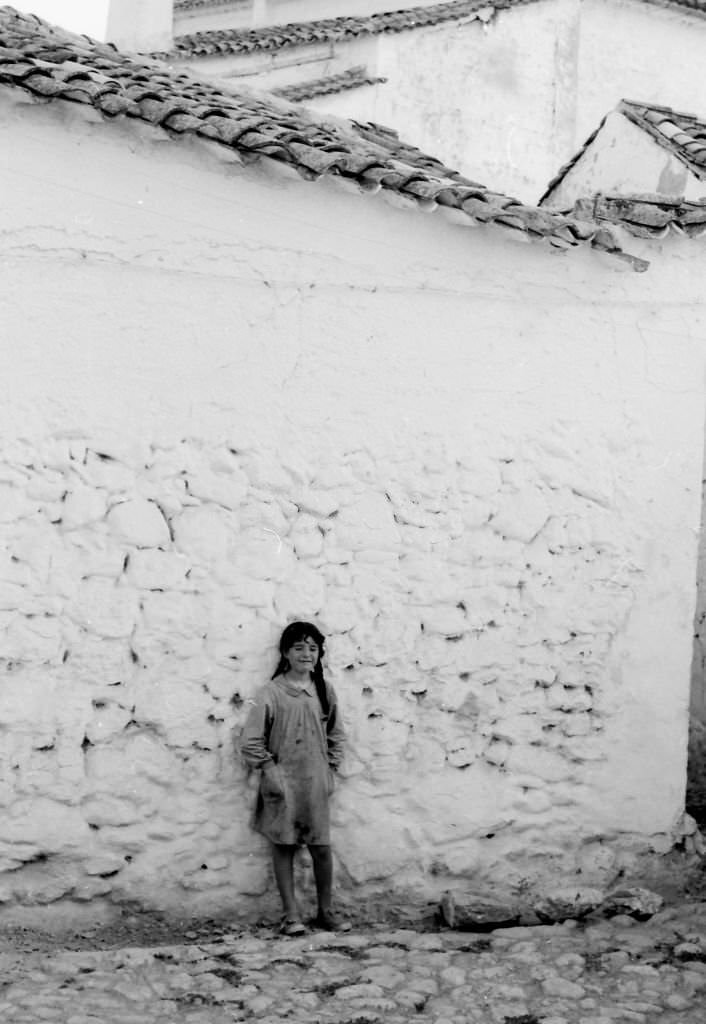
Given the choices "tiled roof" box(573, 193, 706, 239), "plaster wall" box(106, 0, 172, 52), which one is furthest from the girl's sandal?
"plaster wall" box(106, 0, 172, 52)

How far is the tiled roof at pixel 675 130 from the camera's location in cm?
778

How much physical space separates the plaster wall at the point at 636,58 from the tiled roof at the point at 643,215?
9.81 m

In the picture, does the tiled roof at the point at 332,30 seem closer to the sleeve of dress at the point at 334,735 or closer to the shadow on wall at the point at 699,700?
the shadow on wall at the point at 699,700

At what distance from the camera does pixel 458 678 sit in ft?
20.7

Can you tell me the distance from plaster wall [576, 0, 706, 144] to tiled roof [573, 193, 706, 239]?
9808 mm

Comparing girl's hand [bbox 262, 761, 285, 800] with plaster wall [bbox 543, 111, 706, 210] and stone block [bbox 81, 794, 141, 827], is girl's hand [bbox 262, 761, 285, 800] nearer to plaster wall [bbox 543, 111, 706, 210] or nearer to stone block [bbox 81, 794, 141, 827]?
stone block [bbox 81, 794, 141, 827]

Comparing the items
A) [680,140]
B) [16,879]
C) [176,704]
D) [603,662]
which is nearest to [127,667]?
[176,704]

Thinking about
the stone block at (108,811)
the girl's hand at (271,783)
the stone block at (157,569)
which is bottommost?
the stone block at (108,811)

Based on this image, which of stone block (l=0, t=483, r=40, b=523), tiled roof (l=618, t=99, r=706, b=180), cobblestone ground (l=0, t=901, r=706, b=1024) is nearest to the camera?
cobblestone ground (l=0, t=901, r=706, b=1024)

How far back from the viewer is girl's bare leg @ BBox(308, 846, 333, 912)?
5859 millimetres

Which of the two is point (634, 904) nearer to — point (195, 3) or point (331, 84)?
point (331, 84)

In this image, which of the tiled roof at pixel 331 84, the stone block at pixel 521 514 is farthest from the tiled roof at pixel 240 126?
the tiled roof at pixel 331 84

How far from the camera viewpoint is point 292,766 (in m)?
5.84

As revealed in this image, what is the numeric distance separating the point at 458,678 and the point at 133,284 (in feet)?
7.34
